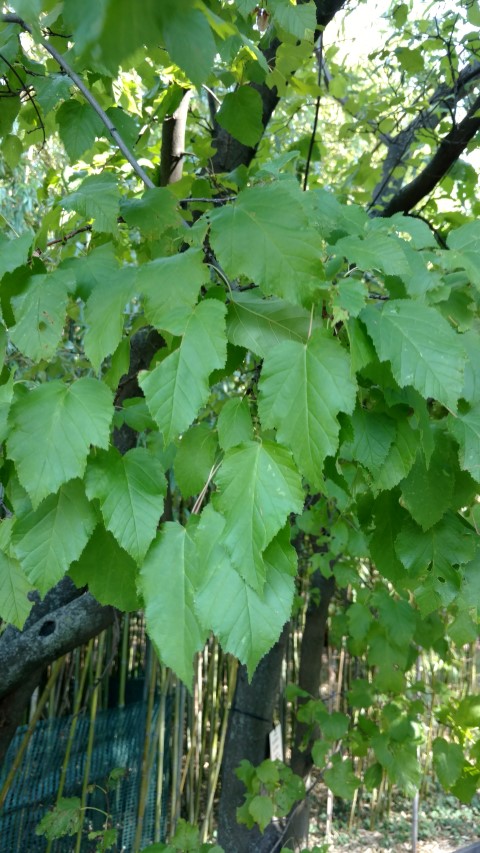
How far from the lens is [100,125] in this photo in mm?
1283

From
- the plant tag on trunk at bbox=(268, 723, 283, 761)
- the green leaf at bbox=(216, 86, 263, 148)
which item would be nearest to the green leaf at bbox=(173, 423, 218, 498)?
the green leaf at bbox=(216, 86, 263, 148)

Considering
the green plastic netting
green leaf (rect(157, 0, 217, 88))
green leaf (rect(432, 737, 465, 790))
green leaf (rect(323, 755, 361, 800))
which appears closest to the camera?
green leaf (rect(157, 0, 217, 88))

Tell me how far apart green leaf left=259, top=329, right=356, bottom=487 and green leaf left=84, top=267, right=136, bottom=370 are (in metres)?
0.19

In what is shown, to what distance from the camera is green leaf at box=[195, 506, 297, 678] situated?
2.13ft

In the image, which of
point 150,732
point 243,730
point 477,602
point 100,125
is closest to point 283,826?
point 243,730

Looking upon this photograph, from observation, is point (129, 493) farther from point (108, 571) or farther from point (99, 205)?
point (99, 205)

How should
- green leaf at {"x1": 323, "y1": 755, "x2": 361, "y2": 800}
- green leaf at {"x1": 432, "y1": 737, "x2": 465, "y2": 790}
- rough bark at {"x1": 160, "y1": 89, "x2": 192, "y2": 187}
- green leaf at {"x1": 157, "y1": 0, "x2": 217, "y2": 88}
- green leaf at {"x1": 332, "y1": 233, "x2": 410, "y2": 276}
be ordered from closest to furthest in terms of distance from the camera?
1. green leaf at {"x1": 157, "y1": 0, "x2": 217, "y2": 88}
2. green leaf at {"x1": 332, "y1": 233, "x2": 410, "y2": 276}
3. rough bark at {"x1": 160, "y1": 89, "x2": 192, "y2": 187}
4. green leaf at {"x1": 432, "y1": 737, "x2": 465, "y2": 790}
5. green leaf at {"x1": 323, "y1": 755, "x2": 361, "y2": 800}

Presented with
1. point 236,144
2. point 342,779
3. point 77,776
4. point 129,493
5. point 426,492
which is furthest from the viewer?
point 77,776

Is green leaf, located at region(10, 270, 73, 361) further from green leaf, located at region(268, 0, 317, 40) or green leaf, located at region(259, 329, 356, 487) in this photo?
green leaf, located at region(268, 0, 317, 40)

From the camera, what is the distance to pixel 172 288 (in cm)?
74

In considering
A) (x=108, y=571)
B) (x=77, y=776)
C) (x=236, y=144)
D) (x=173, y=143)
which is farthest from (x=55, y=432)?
(x=77, y=776)

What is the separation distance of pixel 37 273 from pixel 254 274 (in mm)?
317

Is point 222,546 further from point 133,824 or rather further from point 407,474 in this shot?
point 133,824

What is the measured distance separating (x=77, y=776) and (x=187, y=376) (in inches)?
103
